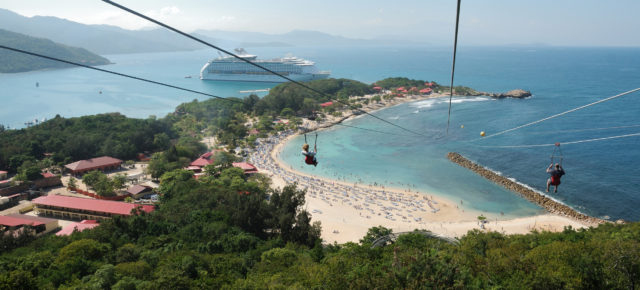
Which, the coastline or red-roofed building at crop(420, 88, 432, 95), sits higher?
red-roofed building at crop(420, 88, 432, 95)

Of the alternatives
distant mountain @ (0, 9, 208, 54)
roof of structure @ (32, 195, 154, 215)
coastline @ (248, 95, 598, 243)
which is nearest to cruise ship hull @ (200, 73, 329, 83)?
coastline @ (248, 95, 598, 243)

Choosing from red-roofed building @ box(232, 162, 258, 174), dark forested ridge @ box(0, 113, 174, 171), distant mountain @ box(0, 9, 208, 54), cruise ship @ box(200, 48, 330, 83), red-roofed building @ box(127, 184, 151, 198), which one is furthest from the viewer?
distant mountain @ box(0, 9, 208, 54)

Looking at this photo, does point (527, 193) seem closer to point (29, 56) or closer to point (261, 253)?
point (261, 253)

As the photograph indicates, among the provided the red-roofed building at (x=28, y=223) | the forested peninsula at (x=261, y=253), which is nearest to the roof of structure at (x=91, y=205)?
the red-roofed building at (x=28, y=223)

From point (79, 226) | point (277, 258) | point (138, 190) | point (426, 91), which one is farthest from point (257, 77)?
point (277, 258)

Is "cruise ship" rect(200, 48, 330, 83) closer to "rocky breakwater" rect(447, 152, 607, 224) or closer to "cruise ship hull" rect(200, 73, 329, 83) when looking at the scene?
"cruise ship hull" rect(200, 73, 329, 83)

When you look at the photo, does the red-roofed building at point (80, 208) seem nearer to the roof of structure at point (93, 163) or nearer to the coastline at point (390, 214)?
the roof of structure at point (93, 163)

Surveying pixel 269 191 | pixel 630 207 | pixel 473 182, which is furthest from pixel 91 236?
pixel 630 207
